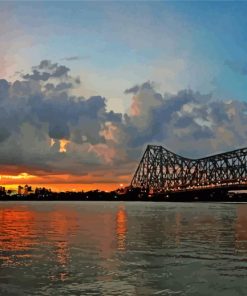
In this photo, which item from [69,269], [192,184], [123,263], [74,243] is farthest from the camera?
[192,184]

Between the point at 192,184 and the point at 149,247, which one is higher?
the point at 192,184

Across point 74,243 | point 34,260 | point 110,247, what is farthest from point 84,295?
point 74,243

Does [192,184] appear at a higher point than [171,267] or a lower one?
higher

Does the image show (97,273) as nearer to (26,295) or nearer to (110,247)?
(26,295)

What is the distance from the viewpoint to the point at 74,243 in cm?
3094

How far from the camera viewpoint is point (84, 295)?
50.2ft

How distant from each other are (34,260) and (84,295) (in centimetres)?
835

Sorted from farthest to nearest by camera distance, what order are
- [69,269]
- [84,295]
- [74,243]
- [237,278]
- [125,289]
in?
[74,243] < [69,269] < [237,278] < [125,289] < [84,295]

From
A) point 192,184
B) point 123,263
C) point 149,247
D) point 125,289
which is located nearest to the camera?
point 125,289

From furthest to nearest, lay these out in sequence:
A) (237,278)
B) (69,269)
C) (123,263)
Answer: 1. (123,263)
2. (69,269)
3. (237,278)

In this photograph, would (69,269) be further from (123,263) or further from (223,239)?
(223,239)

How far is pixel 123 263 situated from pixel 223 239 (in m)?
13.5

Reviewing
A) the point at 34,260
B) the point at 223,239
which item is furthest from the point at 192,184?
the point at 34,260

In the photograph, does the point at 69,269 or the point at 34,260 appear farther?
the point at 34,260
